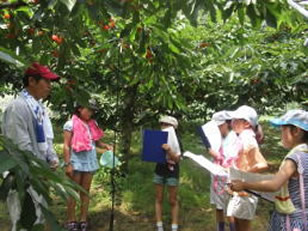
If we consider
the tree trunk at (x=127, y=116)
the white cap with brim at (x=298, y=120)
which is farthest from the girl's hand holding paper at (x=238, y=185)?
the tree trunk at (x=127, y=116)

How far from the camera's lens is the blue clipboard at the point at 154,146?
3975 millimetres

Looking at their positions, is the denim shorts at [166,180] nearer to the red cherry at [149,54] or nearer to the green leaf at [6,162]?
the red cherry at [149,54]

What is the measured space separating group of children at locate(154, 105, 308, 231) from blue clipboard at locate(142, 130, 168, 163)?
0.21 ft

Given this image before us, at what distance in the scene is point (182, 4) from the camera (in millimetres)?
1824

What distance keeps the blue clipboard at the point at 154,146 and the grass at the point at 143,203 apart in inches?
34.7

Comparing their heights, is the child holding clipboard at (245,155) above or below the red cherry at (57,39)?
below

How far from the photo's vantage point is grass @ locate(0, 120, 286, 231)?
4.57 meters

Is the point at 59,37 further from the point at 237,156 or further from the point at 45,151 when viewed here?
the point at 237,156

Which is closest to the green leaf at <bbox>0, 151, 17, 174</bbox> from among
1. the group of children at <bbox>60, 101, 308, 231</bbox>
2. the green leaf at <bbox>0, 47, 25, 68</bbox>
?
the green leaf at <bbox>0, 47, 25, 68</bbox>

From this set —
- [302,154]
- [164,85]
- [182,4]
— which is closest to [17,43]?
[182,4]

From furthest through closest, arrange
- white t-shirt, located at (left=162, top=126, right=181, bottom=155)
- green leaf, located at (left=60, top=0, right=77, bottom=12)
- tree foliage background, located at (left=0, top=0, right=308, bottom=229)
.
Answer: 1. white t-shirt, located at (left=162, top=126, right=181, bottom=155)
2. tree foliage background, located at (left=0, top=0, right=308, bottom=229)
3. green leaf, located at (left=60, top=0, right=77, bottom=12)

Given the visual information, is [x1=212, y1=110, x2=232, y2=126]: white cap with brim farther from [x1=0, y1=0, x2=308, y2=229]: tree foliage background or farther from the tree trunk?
the tree trunk

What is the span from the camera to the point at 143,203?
198 inches

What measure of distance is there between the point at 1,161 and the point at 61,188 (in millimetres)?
211
